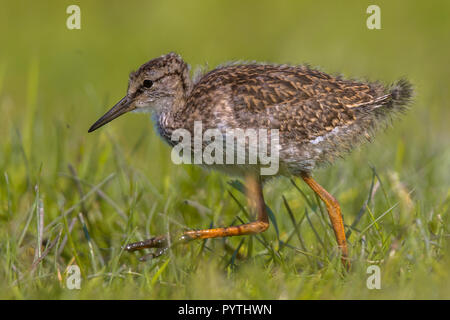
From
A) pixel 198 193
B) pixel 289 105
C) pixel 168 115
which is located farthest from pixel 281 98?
pixel 198 193

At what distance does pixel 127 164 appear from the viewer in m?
6.21

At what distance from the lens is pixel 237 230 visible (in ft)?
17.0

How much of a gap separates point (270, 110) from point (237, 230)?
0.86 metres

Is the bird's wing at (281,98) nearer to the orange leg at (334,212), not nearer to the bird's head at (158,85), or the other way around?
the bird's head at (158,85)

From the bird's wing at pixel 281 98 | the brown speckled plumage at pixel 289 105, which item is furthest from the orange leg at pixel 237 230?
the bird's wing at pixel 281 98

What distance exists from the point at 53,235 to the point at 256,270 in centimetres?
197

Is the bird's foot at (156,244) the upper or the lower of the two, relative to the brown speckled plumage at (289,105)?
lower

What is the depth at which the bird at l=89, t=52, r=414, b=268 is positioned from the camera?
5.05 m

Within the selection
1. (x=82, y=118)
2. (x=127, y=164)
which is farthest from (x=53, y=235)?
(x=82, y=118)

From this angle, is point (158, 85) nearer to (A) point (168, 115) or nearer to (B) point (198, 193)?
(A) point (168, 115)

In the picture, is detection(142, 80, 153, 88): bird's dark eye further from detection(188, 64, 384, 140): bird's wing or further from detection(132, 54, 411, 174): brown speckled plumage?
detection(188, 64, 384, 140): bird's wing

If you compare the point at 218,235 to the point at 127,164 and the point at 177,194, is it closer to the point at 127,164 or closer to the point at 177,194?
the point at 177,194

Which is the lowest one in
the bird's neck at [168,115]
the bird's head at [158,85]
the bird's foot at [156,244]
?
the bird's foot at [156,244]

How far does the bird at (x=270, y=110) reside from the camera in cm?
505
